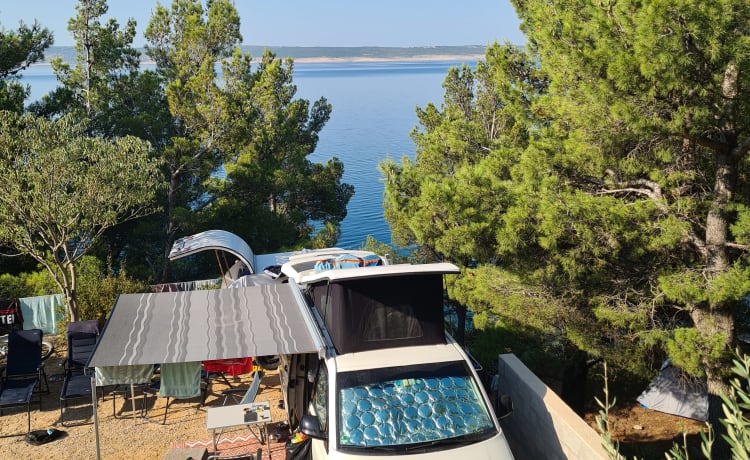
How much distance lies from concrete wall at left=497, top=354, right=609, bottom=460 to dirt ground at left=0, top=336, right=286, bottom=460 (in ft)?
10.8

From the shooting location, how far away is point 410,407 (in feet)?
20.5

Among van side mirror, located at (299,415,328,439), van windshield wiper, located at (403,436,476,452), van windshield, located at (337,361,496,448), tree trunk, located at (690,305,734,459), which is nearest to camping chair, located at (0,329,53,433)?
van side mirror, located at (299,415,328,439)

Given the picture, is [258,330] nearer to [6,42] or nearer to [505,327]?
[505,327]

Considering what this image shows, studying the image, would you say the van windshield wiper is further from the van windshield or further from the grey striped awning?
the grey striped awning

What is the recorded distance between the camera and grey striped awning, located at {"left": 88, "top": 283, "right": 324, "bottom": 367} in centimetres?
738

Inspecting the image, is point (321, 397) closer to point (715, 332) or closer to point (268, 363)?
point (268, 363)

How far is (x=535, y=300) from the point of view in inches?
382

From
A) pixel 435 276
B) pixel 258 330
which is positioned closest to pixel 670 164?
pixel 435 276

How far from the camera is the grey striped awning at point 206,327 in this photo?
24.2ft

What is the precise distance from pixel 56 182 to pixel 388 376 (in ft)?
27.2

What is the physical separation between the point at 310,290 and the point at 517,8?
6278mm

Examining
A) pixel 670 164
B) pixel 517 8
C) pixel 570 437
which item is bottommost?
pixel 570 437

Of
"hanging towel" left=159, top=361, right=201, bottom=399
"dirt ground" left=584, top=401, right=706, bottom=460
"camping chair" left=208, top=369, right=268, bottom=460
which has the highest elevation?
"hanging towel" left=159, top=361, right=201, bottom=399

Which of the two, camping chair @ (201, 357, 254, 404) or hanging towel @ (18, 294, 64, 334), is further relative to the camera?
hanging towel @ (18, 294, 64, 334)
